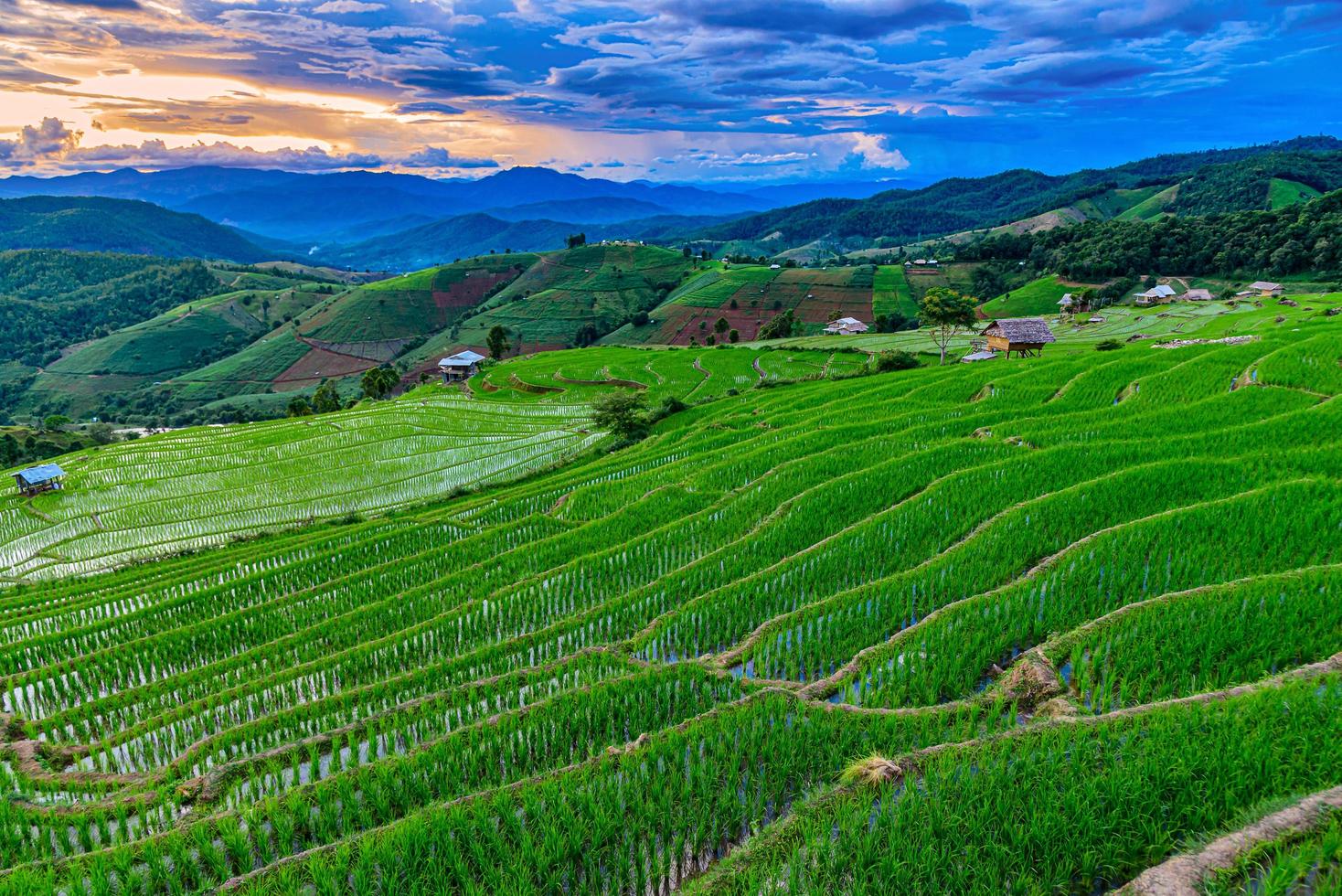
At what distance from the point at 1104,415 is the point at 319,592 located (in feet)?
88.1

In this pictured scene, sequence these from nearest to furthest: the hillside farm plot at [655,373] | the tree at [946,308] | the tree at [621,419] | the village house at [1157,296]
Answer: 1. the tree at [621,419]
2. the tree at [946,308]
3. the hillside farm plot at [655,373]
4. the village house at [1157,296]

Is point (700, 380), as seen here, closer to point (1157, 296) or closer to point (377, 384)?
point (377, 384)

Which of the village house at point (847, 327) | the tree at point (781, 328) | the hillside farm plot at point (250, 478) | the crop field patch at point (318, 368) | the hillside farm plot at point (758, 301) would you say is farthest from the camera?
the crop field patch at point (318, 368)

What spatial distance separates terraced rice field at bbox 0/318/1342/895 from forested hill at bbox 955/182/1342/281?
377ft

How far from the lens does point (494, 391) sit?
75250 millimetres

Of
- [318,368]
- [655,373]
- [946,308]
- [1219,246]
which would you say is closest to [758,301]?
[655,373]

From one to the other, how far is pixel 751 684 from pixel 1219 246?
5880 inches

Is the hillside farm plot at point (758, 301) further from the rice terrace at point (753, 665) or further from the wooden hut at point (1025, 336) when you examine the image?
the rice terrace at point (753, 665)

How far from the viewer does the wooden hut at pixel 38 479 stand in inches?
1427

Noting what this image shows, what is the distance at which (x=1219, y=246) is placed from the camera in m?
112

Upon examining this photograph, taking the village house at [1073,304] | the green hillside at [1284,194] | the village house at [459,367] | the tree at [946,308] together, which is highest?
the green hillside at [1284,194]

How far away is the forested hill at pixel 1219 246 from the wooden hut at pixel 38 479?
5778 inches

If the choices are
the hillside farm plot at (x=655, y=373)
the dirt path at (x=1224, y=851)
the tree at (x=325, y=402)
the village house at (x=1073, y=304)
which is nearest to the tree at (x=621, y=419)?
the hillside farm plot at (x=655, y=373)

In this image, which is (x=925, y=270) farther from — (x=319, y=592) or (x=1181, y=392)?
(x=319, y=592)
